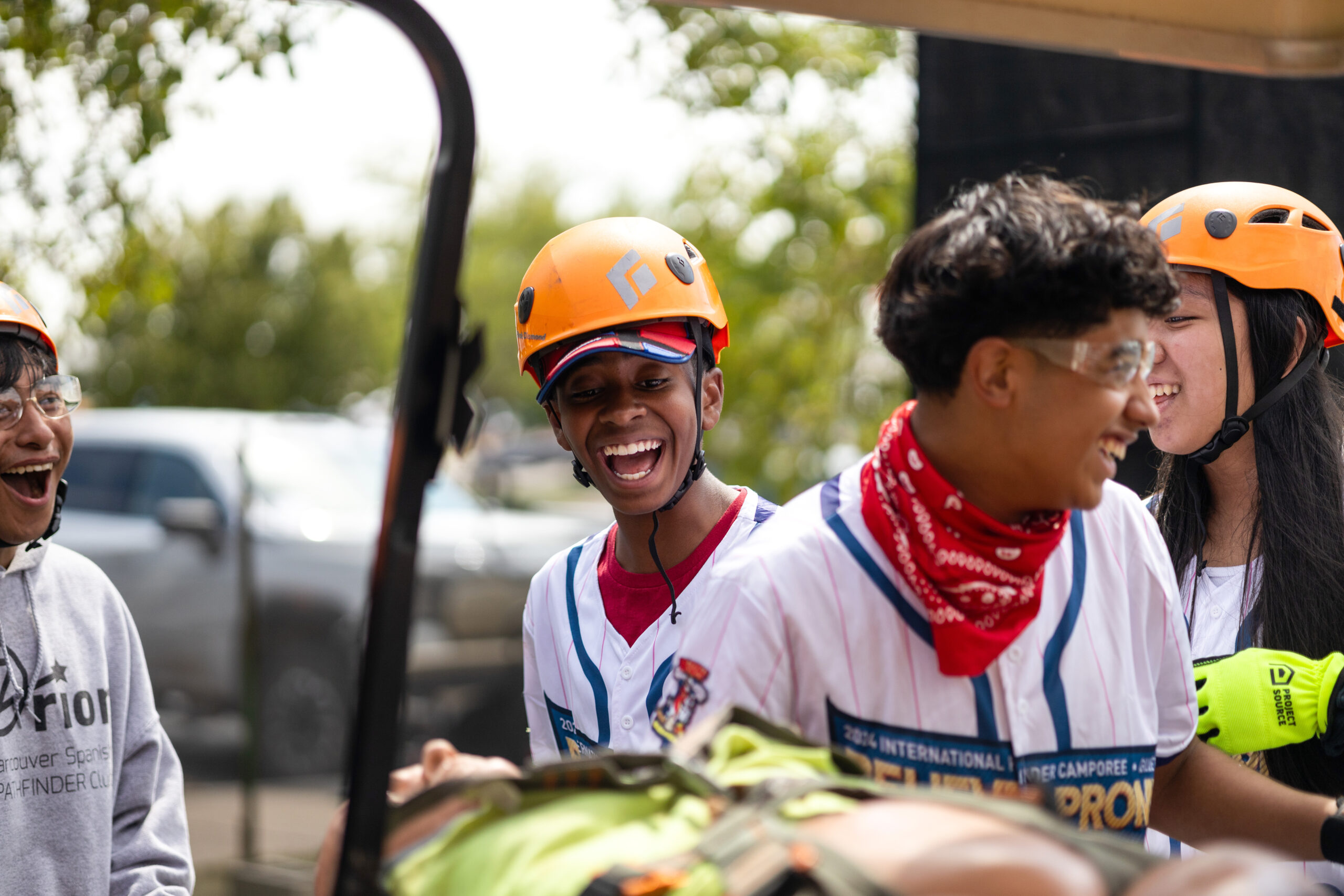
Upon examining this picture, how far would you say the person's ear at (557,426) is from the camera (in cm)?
326

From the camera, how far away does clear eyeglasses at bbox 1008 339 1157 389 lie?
2.10 m

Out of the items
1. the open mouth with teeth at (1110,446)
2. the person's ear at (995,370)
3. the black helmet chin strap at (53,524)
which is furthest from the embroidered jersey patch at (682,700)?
the black helmet chin strap at (53,524)

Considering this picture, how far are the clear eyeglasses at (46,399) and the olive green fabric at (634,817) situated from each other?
6.67 ft

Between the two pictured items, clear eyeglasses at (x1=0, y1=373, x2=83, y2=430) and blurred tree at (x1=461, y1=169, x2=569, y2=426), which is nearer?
clear eyeglasses at (x1=0, y1=373, x2=83, y2=430)

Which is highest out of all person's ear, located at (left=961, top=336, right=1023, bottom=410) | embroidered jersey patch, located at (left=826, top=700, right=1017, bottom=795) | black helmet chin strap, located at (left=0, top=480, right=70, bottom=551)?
person's ear, located at (left=961, top=336, right=1023, bottom=410)

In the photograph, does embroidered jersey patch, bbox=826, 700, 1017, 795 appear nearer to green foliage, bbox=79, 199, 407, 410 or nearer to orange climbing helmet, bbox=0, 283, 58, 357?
orange climbing helmet, bbox=0, 283, 58, 357

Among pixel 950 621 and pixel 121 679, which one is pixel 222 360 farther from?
pixel 950 621

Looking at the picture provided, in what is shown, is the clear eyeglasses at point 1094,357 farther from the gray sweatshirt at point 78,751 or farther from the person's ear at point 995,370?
the gray sweatshirt at point 78,751

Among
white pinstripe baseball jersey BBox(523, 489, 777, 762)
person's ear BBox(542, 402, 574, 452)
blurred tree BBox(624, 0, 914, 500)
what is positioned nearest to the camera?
white pinstripe baseball jersey BBox(523, 489, 777, 762)

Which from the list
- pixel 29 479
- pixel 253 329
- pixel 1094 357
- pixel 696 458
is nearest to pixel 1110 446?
pixel 1094 357

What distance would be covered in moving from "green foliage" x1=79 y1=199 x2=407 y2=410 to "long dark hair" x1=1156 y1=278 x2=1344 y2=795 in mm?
20154

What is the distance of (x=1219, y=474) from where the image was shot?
333 centimetres

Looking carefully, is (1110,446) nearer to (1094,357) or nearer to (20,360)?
(1094,357)

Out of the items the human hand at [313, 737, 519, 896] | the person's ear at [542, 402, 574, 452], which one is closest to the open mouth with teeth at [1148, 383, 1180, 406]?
the person's ear at [542, 402, 574, 452]
